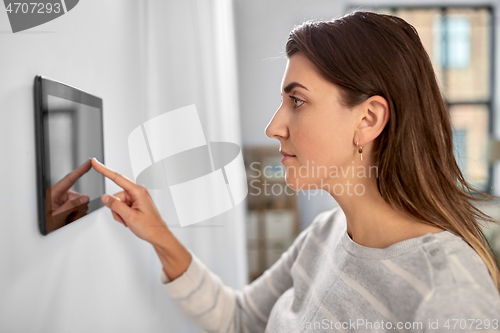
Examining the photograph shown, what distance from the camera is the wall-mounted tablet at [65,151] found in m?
0.39

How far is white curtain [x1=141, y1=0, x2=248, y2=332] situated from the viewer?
529mm

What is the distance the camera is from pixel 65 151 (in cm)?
42

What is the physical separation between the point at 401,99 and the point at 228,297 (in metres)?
0.53

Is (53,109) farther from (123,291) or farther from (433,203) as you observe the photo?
(433,203)

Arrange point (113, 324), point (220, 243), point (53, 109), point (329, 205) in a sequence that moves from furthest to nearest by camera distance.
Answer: point (329, 205) < point (220, 243) < point (113, 324) < point (53, 109)

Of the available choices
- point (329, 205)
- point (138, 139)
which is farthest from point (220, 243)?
point (329, 205)

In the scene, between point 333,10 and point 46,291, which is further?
point 333,10

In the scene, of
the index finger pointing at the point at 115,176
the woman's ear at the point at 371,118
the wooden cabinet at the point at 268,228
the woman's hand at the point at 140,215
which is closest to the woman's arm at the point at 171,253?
the woman's hand at the point at 140,215

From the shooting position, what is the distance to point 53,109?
0.40 meters

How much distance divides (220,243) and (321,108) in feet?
1.09

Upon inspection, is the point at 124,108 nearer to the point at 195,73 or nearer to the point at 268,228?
the point at 195,73

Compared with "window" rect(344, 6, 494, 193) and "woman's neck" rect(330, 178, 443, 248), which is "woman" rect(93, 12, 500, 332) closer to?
"woman's neck" rect(330, 178, 443, 248)

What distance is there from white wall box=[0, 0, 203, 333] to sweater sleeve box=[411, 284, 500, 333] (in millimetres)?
390

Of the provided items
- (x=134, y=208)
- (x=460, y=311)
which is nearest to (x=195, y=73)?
(x=134, y=208)
